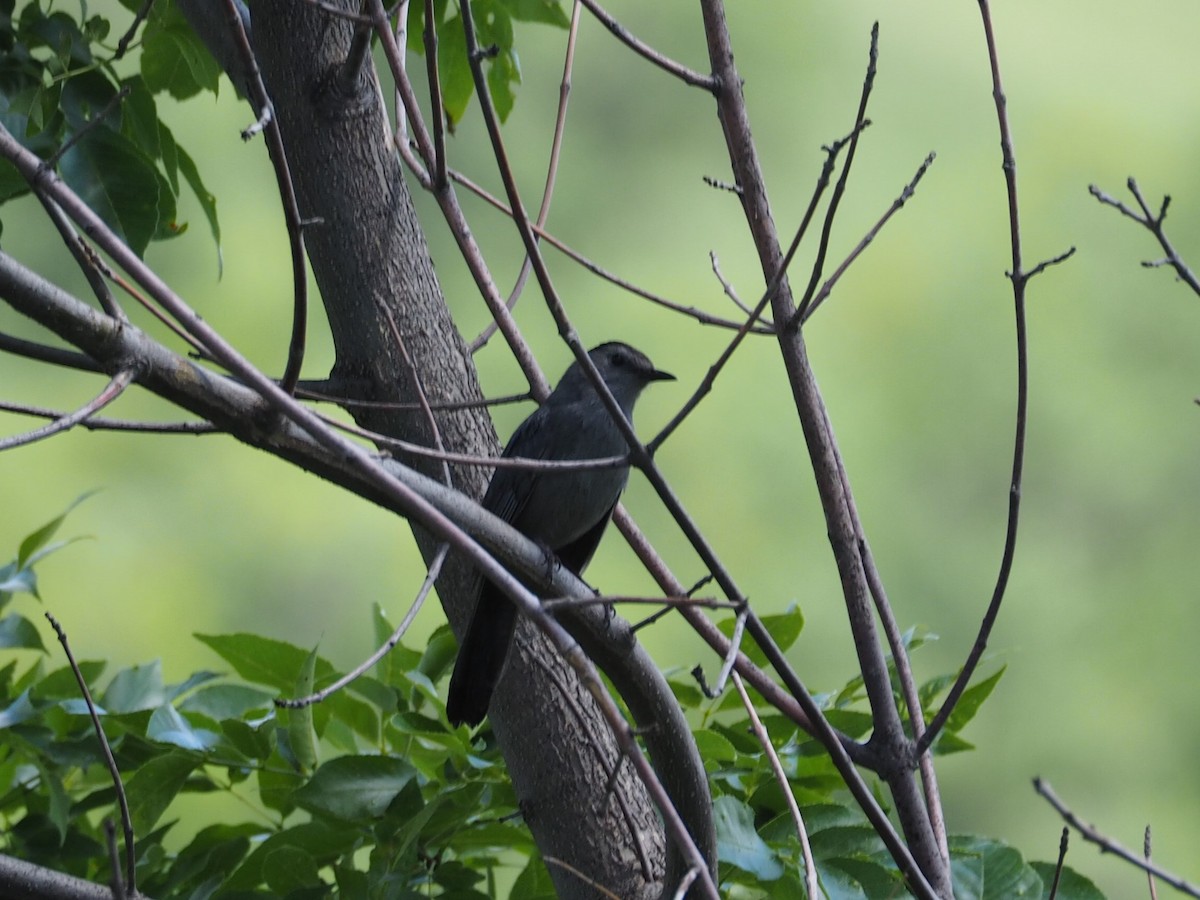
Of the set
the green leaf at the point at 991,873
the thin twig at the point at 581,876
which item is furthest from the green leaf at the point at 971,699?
the thin twig at the point at 581,876

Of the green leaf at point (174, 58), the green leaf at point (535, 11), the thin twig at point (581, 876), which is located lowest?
the thin twig at point (581, 876)

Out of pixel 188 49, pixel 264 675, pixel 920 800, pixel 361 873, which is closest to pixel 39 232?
pixel 188 49

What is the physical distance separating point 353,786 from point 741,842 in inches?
19.3

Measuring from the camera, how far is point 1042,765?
169 inches

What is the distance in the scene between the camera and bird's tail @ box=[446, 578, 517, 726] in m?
1.64

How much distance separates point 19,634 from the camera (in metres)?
1.83

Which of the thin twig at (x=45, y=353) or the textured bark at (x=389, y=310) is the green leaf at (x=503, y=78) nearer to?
the textured bark at (x=389, y=310)

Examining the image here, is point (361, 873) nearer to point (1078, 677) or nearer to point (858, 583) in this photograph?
point (858, 583)

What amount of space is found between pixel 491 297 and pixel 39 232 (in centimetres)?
326

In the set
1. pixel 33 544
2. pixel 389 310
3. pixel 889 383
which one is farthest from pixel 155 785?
pixel 889 383

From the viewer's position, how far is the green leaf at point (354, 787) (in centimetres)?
154

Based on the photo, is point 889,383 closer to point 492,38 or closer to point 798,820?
point 492,38

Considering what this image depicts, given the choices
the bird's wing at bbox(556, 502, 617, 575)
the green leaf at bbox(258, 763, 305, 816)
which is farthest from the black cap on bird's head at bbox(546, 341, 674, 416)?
the green leaf at bbox(258, 763, 305, 816)

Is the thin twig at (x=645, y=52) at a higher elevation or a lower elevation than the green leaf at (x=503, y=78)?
lower
